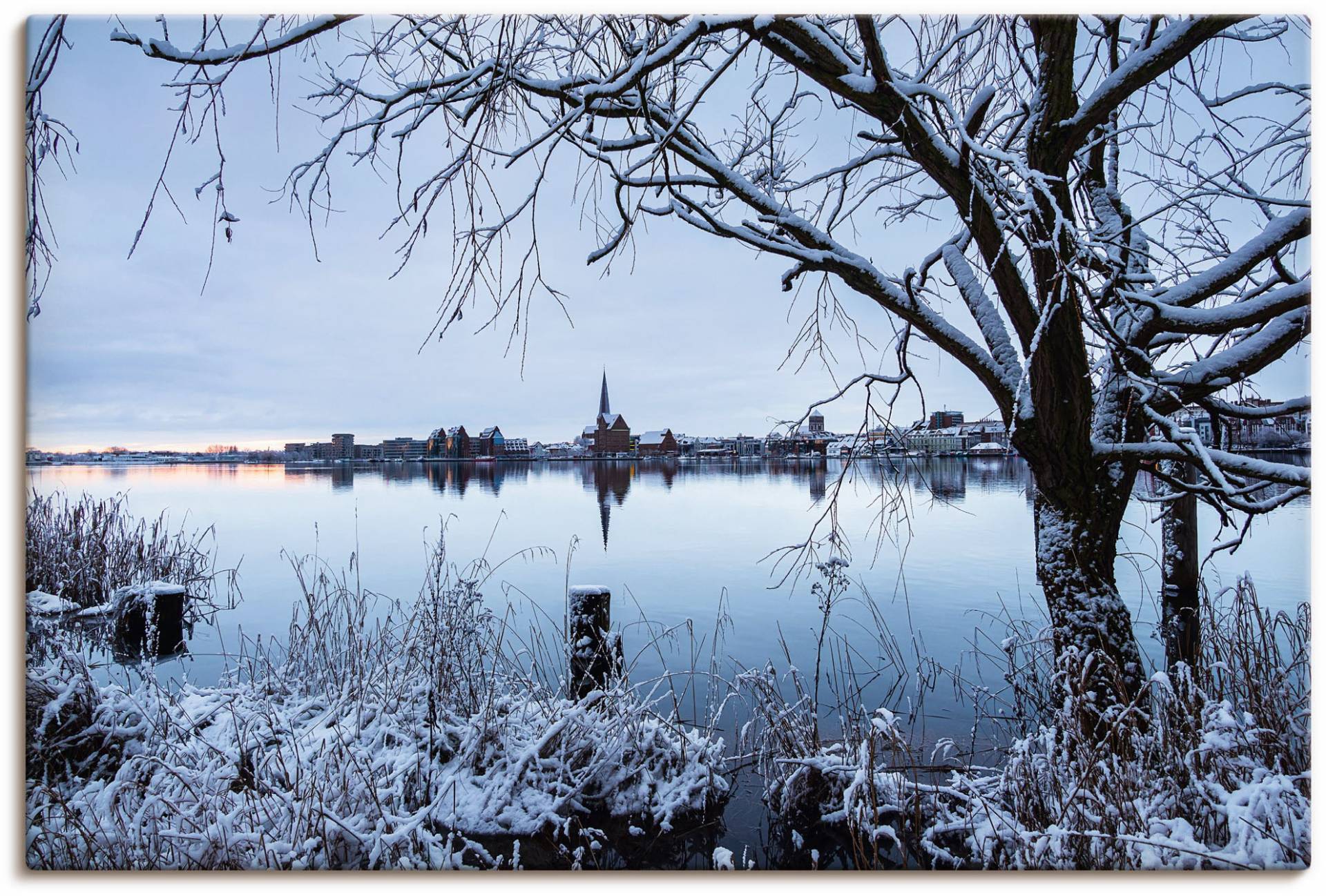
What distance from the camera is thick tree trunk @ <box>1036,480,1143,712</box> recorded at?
2.26m

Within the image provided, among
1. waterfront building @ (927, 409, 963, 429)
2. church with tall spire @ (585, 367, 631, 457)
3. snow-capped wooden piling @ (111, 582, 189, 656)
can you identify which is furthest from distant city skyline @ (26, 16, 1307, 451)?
snow-capped wooden piling @ (111, 582, 189, 656)

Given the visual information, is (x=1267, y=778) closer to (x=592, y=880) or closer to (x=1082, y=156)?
(x=592, y=880)

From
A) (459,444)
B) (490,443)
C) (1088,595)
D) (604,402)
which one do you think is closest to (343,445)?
(459,444)

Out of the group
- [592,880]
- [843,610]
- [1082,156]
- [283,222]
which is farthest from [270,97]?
[843,610]

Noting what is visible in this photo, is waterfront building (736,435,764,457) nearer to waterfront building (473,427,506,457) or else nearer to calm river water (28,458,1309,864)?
calm river water (28,458,1309,864)

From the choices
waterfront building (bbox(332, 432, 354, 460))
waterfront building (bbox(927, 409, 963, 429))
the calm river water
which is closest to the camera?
waterfront building (bbox(927, 409, 963, 429))

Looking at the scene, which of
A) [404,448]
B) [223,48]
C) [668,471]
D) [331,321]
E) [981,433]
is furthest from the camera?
[668,471]

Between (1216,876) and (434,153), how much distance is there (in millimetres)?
3124

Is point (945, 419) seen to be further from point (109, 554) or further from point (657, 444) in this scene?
point (109, 554)

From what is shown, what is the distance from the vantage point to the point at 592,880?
1.89m

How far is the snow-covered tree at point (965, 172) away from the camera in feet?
5.88

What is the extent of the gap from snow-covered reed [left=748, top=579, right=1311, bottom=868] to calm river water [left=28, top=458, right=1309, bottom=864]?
0.30 meters

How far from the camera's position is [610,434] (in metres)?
4.31

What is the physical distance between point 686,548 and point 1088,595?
15.5 ft
